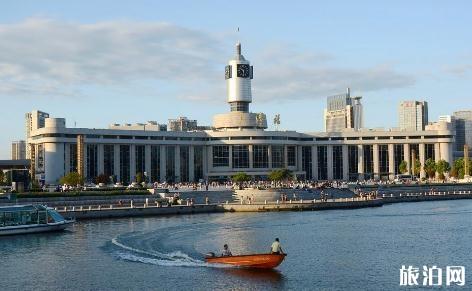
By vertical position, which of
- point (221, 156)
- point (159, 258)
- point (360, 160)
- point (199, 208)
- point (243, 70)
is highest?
point (243, 70)

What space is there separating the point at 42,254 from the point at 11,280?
11804 millimetres

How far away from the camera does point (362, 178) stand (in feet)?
637

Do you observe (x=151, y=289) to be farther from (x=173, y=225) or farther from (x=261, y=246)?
(x=173, y=225)

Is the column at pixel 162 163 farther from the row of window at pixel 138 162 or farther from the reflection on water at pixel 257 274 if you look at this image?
the reflection on water at pixel 257 274

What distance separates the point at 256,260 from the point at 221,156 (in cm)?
13692

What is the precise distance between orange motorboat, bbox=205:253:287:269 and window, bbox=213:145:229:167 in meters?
135

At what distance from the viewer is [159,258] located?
56438 millimetres

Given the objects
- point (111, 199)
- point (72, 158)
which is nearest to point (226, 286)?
point (111, 199)

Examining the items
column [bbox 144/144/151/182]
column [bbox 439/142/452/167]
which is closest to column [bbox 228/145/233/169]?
column [bbox 144/144/151/182]

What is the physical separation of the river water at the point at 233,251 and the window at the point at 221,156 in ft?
314

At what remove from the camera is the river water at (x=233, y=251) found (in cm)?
4738

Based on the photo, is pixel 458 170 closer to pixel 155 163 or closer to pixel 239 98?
pixel 239 98

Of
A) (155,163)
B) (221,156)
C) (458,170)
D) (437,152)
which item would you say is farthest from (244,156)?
(458,170)

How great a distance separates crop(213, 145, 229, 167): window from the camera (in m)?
188
